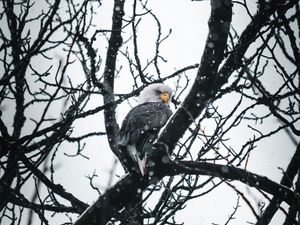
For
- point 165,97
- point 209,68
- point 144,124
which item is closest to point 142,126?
point 144,124

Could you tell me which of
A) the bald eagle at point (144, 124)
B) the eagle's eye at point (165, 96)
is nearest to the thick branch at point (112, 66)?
the bald eagle at point (144, 124)

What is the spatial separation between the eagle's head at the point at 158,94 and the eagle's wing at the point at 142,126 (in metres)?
0.37

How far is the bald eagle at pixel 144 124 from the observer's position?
3750 mm

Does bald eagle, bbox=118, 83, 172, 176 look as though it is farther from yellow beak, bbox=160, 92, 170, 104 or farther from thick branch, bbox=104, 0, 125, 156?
thick branch, bbox=104, 0, 125, 156

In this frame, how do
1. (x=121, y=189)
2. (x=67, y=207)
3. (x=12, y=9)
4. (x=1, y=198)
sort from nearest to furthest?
(x=1, y=198) → (x=121, y=189) → (x=12, y=9) → (x=67, y=207)

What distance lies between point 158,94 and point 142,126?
1.13 metres

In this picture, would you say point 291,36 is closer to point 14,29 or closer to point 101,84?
point 14,29

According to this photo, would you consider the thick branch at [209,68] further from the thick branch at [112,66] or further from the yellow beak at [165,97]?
the yellow beak at [165,97]

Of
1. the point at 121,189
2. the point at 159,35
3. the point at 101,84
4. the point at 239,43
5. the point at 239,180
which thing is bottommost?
the point at 239,180

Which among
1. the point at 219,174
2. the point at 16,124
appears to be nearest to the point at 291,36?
the point at 219,174

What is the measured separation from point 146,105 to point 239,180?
2.30 meters

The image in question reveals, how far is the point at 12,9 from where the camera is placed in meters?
3.11

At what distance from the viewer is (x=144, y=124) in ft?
13.6

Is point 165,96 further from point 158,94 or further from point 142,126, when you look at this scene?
point 142,126
